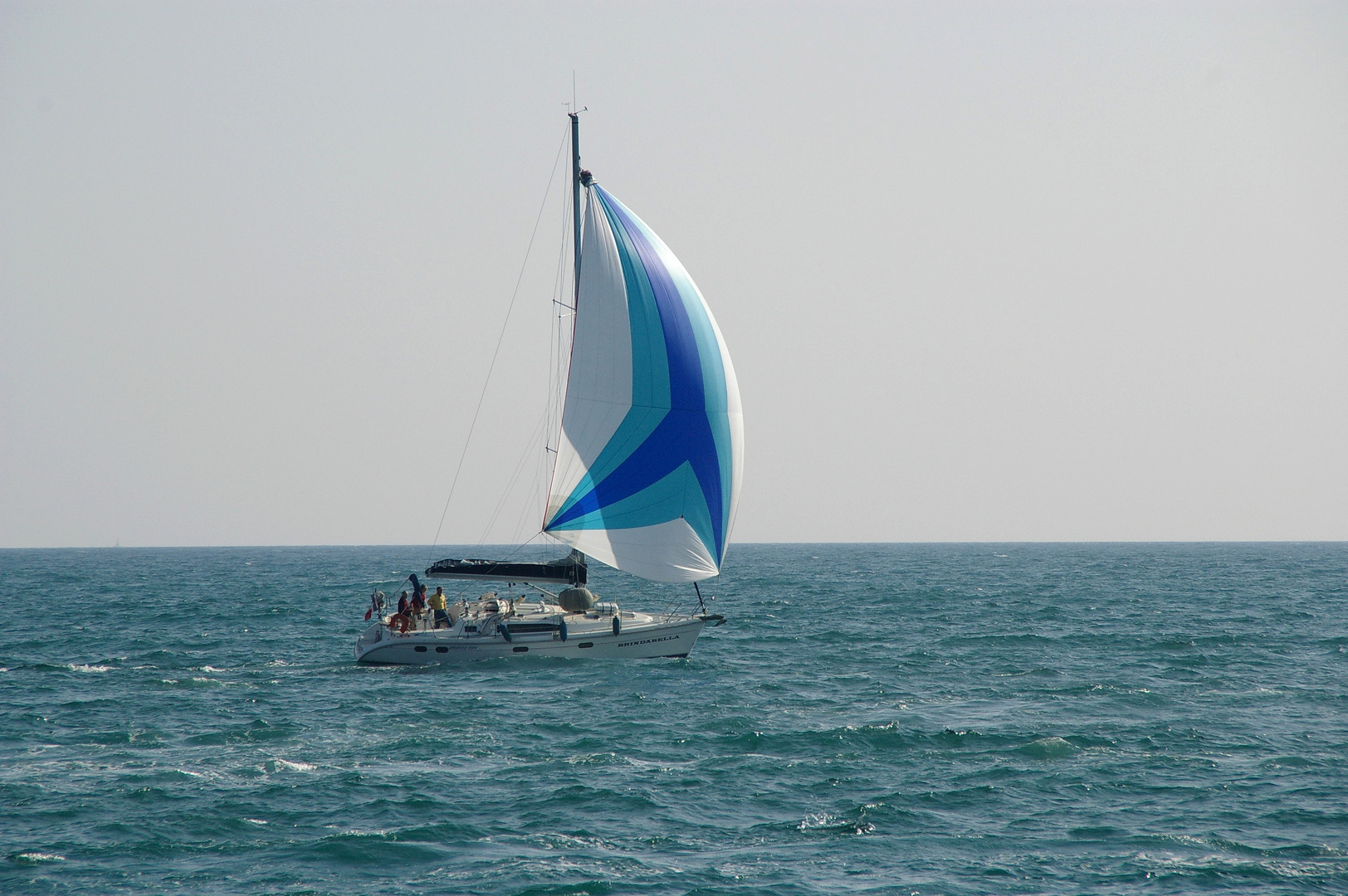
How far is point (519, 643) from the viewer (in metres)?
29.2

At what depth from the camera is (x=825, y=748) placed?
21.6m

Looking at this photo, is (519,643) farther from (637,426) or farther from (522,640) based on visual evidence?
(637,426)

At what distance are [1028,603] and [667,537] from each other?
105 feet

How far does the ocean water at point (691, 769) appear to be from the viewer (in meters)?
15.2

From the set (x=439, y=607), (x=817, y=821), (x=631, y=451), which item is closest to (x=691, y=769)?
(x=817, y=821)

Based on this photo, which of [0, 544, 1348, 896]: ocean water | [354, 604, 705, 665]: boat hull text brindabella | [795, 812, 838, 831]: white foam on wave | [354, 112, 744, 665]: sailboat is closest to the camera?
[0, 544, 1348, 896]: ocean water

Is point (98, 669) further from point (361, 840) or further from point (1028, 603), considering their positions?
point (1028, 603)

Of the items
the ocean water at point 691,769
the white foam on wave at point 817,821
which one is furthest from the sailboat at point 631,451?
the white foam on wave at point 817,821

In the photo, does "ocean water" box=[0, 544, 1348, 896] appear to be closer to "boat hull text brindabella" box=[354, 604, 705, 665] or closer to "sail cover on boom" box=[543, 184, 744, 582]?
"boat hull text brindabella" box=[354, 604, 705, 665]

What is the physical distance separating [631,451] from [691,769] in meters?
12.0

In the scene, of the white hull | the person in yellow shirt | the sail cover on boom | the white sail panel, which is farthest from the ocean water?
the white sail panel

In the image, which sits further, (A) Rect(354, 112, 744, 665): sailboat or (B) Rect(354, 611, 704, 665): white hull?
(A) Rect(354, 112, 744, 665): sailboat

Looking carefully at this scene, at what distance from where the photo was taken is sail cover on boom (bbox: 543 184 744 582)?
30.5 meters

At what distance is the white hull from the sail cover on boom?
64.7 inches
